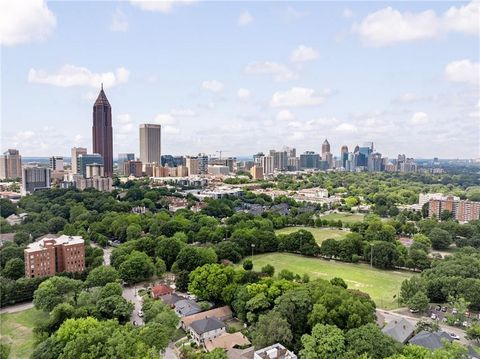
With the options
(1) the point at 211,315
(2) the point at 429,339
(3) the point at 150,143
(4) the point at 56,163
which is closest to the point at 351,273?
(2) the point at 429,339

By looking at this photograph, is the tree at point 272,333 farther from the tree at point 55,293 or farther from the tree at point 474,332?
the tree at point 55,293

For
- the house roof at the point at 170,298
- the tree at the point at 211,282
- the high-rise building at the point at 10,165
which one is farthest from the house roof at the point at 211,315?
the high-rise building at the point at 10,165

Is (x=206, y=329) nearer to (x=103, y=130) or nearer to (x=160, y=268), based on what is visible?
(x=160, y=268)

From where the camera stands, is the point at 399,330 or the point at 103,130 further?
the point at 103,130

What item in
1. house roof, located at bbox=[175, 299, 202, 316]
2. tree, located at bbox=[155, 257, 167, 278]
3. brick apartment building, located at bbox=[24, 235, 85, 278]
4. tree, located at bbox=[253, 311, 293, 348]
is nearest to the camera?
tree, located at bbox=[253, 311, 293, 348]

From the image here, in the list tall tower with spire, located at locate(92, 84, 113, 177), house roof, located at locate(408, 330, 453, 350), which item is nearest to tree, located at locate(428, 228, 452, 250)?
house roof, located at locate(408, 330, 453, 350)

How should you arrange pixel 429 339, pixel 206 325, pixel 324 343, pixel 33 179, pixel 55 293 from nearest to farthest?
pixel 324 343, pixel 429 339, pixel 206 325, pixel 55 293, pixel 33 179

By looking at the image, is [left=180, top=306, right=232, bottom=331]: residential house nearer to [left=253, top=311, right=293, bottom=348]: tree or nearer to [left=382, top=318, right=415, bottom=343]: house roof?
[left=253, top=311, right=293, bottom=348]: tree

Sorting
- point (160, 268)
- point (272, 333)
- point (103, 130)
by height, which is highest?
point (103, 130)
